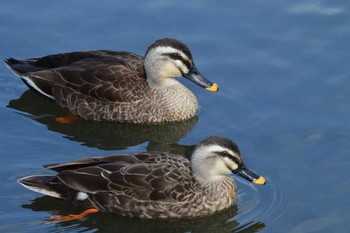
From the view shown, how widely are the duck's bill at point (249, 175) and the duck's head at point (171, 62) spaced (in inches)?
78.5

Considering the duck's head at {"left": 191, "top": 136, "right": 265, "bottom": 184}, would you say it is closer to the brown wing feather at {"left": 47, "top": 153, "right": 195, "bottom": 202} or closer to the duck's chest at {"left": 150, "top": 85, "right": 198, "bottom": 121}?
the brown wing feather at {"left": 47, "top": 153, "right": 195, "bottom": 202}

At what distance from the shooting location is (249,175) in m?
10.2

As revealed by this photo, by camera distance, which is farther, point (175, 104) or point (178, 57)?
point (175, 104)

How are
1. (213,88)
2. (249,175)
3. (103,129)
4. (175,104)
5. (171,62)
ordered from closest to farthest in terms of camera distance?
1. (249,175)
2. (213,88)
3. (103,129)
4. (171,62)
5. (175,104)

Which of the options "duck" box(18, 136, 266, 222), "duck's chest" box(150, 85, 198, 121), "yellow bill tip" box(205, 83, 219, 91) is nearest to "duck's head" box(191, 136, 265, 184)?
"duck" box(18, 136, 266, 222)

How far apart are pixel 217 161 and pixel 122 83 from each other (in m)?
2.54

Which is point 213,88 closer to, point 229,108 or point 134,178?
point 229,108

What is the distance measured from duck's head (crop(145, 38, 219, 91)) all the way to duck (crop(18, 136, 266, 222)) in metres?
2.00

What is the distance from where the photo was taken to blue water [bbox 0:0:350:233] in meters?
10.2

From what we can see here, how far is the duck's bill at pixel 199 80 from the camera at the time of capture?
12.0m

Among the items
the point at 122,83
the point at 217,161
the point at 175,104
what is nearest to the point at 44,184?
the point at 217,161

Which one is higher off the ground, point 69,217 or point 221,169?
point 221,169

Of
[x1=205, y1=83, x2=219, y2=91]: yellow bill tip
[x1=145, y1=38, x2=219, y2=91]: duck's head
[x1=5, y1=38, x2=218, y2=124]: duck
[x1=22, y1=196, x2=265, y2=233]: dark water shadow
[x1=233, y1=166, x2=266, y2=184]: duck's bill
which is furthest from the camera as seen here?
[x1=5, y1=38, x2=218, y2=124]: duck

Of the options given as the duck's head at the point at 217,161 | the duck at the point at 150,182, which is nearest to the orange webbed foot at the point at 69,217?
the duck at the point at 150,182
